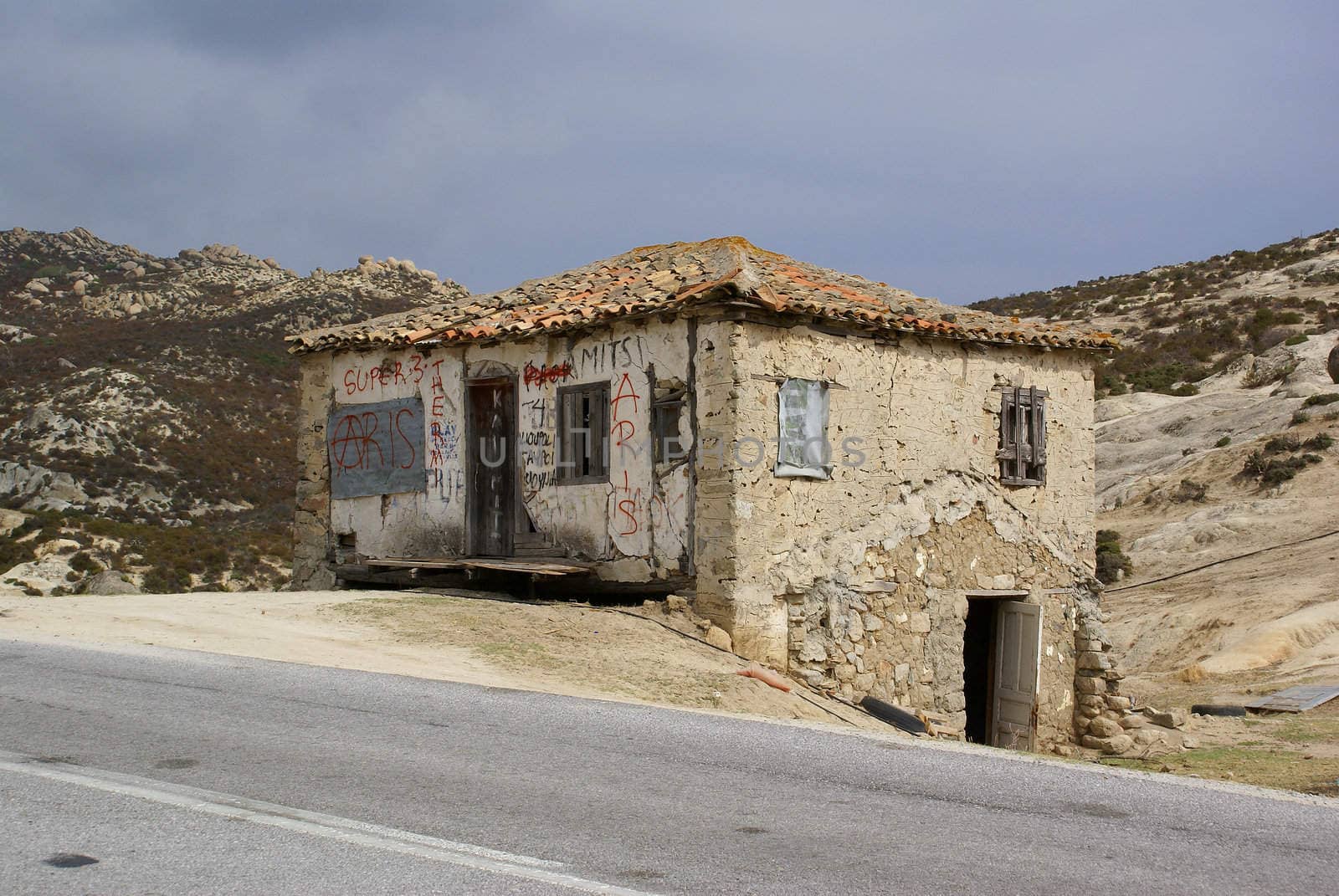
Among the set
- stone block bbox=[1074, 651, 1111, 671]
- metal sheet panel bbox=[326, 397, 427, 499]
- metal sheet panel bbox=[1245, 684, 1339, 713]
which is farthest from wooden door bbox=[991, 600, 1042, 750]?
metal sheet panel bbox=[326, 397, 427, 499]

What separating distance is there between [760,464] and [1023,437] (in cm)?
441

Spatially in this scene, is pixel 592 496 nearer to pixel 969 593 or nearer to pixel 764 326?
pixel 764 326

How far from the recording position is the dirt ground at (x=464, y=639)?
1052 cm

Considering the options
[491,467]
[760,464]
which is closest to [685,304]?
[760,464]

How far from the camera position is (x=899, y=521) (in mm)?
14211

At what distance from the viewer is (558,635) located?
1209 centimetres

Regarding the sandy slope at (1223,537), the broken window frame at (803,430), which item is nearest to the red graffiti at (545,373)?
the broken window frame at (803,430)

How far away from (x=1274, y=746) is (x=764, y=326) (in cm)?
699

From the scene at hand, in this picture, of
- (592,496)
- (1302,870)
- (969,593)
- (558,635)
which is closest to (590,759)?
(1302,870)

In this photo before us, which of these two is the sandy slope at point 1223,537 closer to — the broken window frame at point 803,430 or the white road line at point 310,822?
the broken window frame at point 803,430

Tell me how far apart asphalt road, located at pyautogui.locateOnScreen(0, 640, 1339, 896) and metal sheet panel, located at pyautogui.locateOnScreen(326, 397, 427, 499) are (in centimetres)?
777

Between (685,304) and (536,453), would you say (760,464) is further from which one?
(536,453)

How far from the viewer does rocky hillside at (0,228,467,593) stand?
95.0ft

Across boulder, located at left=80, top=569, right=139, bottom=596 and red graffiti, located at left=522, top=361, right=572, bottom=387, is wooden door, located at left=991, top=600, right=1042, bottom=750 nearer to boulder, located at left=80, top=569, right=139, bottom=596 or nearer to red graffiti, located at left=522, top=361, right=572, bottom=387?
red graffiti, located at left=522, top=361, right=572, bottom=387
